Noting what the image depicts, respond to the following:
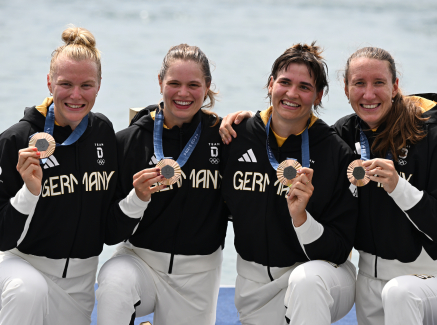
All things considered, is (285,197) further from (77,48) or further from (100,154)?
(77,48)

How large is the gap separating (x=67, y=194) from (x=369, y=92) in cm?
138

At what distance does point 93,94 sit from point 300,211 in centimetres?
103

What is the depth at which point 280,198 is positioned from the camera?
2.53m

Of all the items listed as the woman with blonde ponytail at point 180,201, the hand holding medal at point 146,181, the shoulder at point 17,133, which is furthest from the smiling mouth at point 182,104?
the shoulder at point 17,133

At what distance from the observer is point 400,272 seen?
244cm

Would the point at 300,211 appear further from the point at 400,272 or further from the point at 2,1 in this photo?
the point at 2,1

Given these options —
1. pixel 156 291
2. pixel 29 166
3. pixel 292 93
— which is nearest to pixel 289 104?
pixel 292 93

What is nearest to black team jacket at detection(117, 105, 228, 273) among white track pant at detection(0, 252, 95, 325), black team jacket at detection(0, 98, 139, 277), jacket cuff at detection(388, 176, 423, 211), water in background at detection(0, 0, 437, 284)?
black team jacket at detection(0, 98, 139, 277)

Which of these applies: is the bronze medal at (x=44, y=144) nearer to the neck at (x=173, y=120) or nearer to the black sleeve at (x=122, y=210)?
the black sleeve at (x=122, y=210)

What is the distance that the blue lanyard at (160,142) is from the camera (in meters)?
2.56

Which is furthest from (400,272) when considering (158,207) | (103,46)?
(103,46)

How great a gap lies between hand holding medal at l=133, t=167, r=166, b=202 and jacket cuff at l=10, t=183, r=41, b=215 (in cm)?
40

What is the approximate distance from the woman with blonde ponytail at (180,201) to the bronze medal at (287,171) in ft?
1.29

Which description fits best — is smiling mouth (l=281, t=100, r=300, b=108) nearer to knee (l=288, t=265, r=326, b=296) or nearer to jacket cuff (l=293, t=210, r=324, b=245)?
jacket cuff (l=293, t=210, r=324, b=245)
